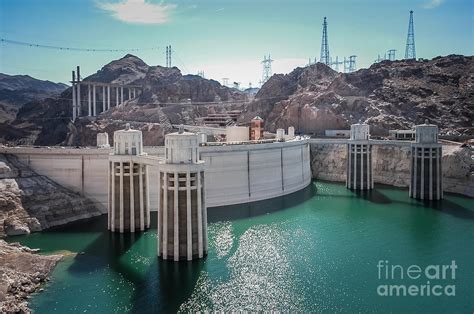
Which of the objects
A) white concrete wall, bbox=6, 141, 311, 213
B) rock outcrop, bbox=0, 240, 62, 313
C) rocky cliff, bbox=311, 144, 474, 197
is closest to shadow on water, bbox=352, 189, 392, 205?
rocky cliff, bbox=311, 144, 474, 197

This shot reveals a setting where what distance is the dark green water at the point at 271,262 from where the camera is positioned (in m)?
25.8

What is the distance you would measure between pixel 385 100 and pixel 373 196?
31691mm

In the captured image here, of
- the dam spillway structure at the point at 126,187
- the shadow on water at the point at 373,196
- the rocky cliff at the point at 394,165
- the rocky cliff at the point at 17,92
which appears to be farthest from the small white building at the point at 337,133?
the rocky cliff at the point at 17,92

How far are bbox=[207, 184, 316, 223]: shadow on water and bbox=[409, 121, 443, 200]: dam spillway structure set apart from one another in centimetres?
1442

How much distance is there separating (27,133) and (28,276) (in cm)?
9040

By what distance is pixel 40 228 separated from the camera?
40281 mm

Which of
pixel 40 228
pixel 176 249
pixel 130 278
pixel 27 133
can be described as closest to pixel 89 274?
pixel 130 278

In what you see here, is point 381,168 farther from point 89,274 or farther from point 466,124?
point 89,274

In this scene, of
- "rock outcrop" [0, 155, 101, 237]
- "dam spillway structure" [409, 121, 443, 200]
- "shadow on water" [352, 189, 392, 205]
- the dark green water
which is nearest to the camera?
the dark green water

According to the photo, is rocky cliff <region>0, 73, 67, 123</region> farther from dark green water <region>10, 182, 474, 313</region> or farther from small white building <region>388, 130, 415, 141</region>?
small white building <region>388, 130, 415, 141</region>

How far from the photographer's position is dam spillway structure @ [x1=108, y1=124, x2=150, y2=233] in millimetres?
39281

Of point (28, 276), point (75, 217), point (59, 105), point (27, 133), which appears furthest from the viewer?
point (59, 105)

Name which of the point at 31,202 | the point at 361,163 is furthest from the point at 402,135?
the point at 31,202

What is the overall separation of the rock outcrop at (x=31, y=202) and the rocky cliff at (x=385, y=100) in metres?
51.8
